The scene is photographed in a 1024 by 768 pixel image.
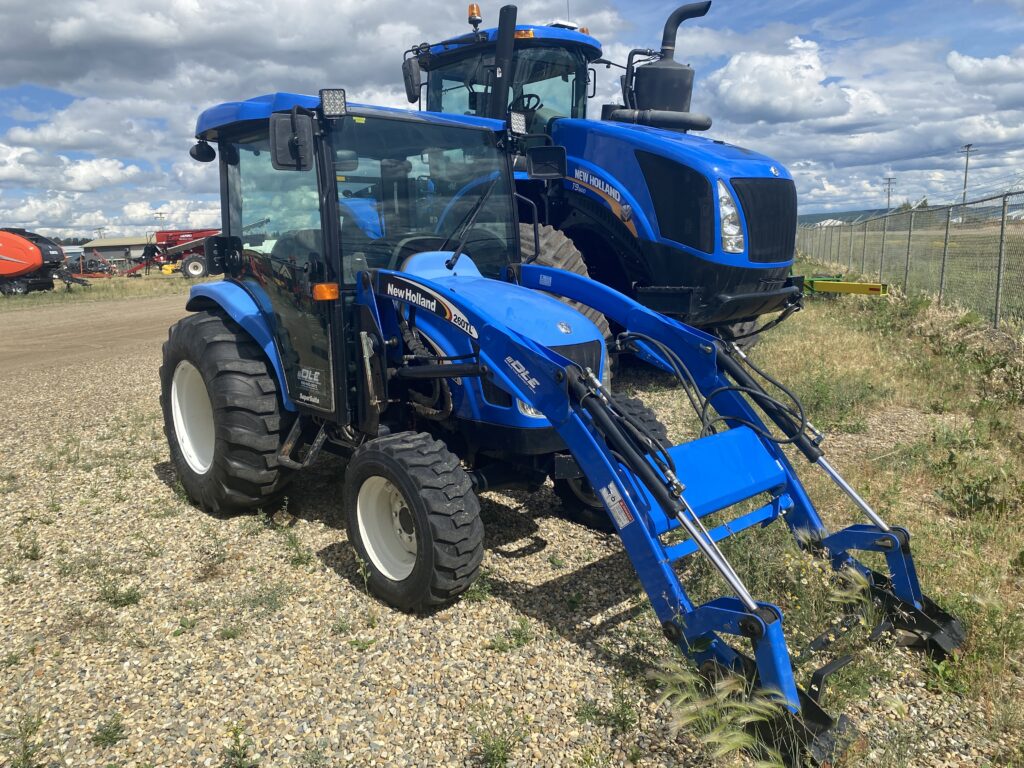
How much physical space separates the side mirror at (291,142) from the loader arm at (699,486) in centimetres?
68

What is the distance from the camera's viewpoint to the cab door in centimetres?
417

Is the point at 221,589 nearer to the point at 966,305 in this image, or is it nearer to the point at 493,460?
the point at 493,460

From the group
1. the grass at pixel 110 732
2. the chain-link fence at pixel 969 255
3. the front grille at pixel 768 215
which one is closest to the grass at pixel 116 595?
the grass at pixel 110 732

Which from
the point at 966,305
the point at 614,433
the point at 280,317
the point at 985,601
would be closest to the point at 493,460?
the point at 614,433

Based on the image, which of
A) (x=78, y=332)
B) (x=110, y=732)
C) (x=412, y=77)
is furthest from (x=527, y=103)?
(x=78, y=332)

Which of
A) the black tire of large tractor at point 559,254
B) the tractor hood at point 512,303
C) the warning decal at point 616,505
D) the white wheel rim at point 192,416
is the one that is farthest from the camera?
the black tire of large tractor at point 559,254

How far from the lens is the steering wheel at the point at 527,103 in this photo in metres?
7.50

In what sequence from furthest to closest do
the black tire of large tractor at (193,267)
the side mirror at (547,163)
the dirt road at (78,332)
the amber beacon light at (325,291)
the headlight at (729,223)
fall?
the black tire of large tractor at (193,267) → the dirt road at (78,332) → the headlight at (729,223) → the side mirror at (547,163) → the amber beacon light at (325,291)

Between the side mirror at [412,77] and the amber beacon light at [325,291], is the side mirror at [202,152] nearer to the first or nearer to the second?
the amber beacon light at [325,291]

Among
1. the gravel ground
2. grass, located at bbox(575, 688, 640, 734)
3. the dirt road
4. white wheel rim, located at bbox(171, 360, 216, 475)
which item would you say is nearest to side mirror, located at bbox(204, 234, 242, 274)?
white wheel rim, located at bbox(171, 360, 216, 475)

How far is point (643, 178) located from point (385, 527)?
384 centimetres

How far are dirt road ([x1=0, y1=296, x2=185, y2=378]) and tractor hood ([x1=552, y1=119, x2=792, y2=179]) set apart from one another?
28.6ft

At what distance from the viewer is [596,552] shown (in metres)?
4.37

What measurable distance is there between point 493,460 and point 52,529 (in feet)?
9.55
